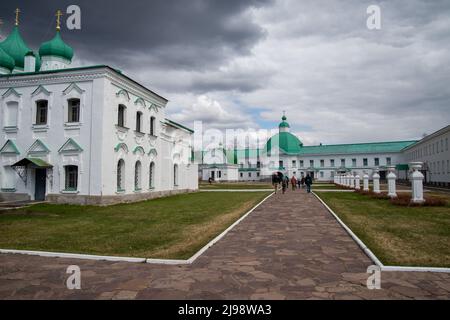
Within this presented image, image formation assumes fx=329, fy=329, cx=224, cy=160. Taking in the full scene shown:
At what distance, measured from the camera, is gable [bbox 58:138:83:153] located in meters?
17.7

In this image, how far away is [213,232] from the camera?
353 inches

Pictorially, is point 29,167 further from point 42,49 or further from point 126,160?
point 42,49

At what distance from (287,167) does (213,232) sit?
227 ft

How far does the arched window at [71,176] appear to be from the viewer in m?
18.0

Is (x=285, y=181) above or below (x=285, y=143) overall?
below

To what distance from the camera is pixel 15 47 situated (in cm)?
2347

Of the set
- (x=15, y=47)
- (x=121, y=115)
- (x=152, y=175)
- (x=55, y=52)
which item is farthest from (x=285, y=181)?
(x=15, y=47)

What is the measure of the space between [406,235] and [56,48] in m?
22.3

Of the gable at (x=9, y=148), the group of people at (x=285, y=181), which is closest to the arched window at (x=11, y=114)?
the gable at (x=9, y=148)

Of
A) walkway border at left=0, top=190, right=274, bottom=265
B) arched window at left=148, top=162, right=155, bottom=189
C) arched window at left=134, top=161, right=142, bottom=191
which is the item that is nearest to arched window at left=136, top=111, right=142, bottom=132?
arched window at left=134, top=161, right=142, bottom=191

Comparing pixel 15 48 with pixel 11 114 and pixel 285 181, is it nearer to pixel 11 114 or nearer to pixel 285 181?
pixel 11 114

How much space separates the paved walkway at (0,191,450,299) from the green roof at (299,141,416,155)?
72.6 metres

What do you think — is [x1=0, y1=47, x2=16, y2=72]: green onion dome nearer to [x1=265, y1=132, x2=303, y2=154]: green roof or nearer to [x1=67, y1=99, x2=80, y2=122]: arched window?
[x1=67, y1=99, x2=80, y2=122]: arched window
